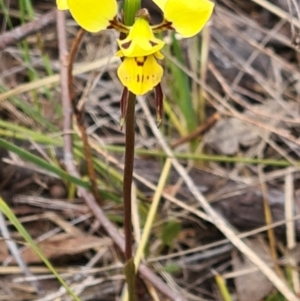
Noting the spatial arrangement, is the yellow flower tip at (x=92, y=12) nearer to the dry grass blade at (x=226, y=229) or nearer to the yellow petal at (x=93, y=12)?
the yellow petal at (x=93, y=12)

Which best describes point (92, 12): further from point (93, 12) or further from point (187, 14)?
point (187, 14)

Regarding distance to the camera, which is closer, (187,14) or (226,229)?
(187,14)

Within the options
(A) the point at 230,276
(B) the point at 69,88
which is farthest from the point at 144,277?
(B) the point at 69,88

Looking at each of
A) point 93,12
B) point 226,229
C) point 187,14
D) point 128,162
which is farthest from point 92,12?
point 226,229

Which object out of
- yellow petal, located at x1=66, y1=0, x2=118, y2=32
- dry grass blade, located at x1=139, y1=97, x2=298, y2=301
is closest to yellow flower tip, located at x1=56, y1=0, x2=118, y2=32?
yellow petal, located at x1=66, y1=0, x2=118, y2=32

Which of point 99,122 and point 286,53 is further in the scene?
point 286,53

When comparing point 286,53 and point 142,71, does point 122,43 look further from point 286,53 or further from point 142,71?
point 286,53

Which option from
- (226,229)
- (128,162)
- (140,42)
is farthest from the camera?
(226,229)

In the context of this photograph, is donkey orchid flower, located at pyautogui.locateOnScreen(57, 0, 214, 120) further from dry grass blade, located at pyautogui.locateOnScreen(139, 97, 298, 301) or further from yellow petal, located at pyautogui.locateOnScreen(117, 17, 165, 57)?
dry grass blade, located at pyautogui.locateOnScreen(139, 97, 298, 301)
